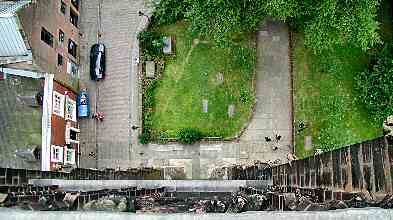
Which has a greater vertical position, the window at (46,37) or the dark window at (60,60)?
the window at (46,37)

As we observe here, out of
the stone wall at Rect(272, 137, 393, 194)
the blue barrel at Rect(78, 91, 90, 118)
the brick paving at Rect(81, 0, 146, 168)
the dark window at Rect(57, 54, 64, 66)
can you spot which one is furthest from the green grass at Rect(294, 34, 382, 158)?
the stone wall at Rect(272, 137, 393, 194)

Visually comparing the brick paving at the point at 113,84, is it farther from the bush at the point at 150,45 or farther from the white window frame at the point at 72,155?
the white window frame at the point at 72,155

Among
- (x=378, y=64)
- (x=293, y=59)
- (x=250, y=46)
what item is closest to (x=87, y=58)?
(x=250, y=46)

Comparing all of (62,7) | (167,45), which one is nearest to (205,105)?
(167,45)

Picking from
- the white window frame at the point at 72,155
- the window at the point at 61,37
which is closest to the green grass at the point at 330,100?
the white window frame at the point at 72,155

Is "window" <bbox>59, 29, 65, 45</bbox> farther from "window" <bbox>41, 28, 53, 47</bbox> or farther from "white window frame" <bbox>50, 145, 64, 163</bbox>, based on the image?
"white window frame" <bbox>50, 145, 64, 163</bbox>
